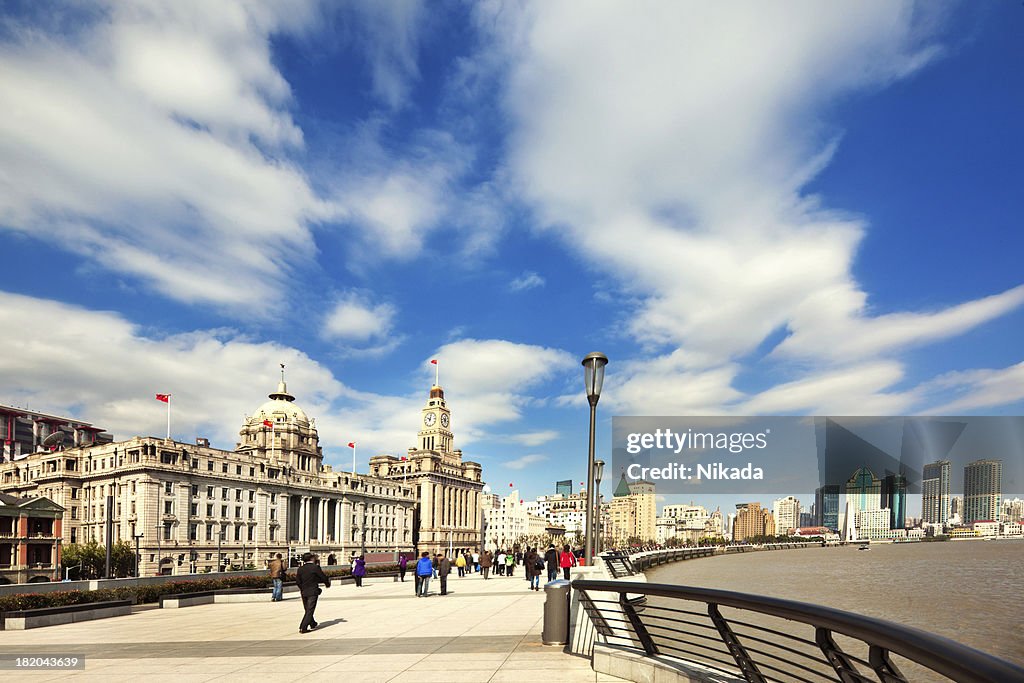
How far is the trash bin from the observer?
40.4ft

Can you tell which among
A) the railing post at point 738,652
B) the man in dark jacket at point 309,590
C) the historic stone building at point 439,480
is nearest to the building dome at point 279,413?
the historic stone building at point 439,480

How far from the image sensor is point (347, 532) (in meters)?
120

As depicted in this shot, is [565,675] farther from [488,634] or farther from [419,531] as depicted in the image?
[419,531]

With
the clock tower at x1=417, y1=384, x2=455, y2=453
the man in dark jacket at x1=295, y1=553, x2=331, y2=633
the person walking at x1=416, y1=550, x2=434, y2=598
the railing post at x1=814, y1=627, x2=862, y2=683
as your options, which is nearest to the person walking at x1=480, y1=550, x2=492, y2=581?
the person walking at x1=416, y1=550, x2=434, y2=598

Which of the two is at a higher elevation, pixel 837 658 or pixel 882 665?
pixel 882 665

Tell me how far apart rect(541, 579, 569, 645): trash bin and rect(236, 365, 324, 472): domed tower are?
389 feet

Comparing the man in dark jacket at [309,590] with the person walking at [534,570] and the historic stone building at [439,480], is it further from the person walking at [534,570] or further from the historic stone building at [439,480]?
the historic stone building at [439,480]

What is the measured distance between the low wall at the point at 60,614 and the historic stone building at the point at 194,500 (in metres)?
65.3

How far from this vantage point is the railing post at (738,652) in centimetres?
706

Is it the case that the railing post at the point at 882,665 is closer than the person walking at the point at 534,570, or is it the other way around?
the railing post at the point at 882,665

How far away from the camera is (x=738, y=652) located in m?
7.45

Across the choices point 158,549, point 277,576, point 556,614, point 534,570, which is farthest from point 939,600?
point 158,549

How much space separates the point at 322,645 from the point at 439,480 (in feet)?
483

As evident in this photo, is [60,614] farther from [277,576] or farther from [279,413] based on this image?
[279,413]
